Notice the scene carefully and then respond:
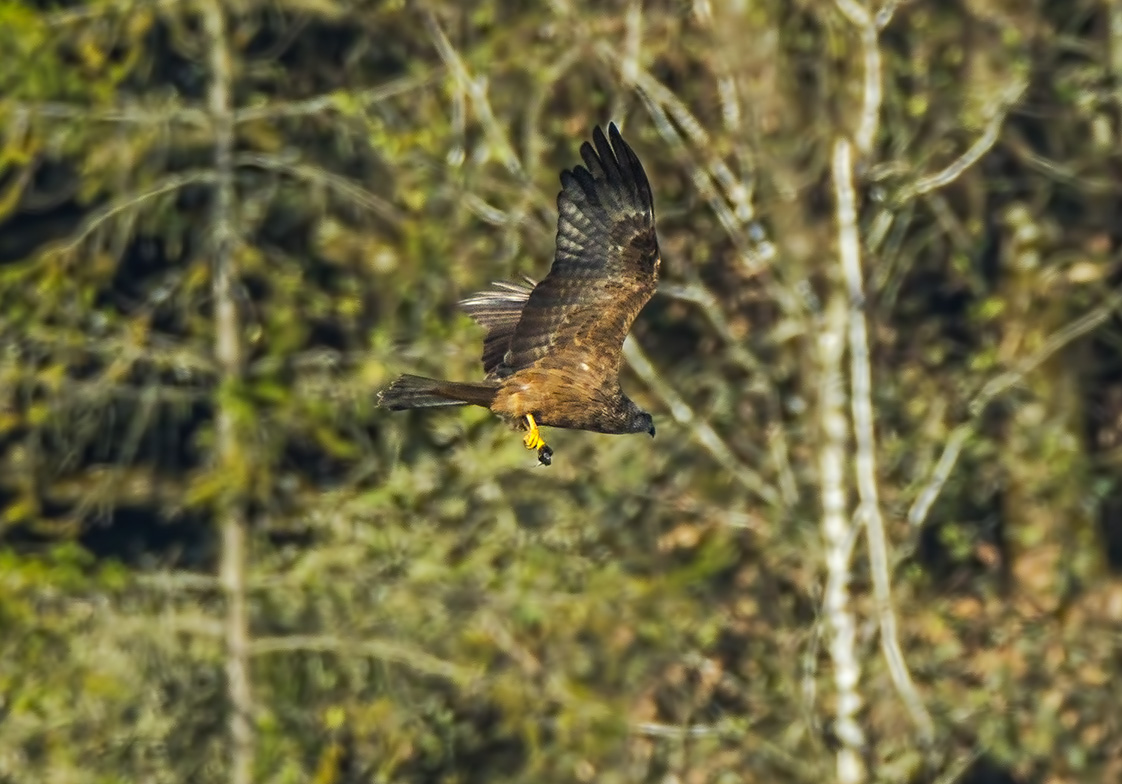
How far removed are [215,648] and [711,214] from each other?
114 inches

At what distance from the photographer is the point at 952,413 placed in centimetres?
1227

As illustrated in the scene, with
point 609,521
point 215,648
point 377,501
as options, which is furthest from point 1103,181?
point 215,648

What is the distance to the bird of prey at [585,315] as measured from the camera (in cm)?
804

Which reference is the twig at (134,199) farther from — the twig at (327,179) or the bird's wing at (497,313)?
the bird's wing at (497,313)

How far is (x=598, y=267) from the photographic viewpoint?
814cm

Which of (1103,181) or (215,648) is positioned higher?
(1103,181)

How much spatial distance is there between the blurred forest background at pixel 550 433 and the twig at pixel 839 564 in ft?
0.06

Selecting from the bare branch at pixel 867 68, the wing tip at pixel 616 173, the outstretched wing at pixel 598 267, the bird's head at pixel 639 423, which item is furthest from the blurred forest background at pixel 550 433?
the wing tip at pixel 616 173

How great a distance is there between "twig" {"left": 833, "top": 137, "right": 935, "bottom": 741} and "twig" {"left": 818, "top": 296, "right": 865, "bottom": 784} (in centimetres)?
8

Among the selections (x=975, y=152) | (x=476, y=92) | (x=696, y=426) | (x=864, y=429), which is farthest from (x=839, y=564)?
(x=476, y=92)

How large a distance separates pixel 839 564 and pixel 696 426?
80 centimetres

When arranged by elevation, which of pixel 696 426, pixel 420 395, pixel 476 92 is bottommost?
pixel 420 395

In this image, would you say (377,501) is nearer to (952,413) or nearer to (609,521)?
(609,521)

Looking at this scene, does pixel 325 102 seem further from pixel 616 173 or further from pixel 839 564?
pixel 616 173
